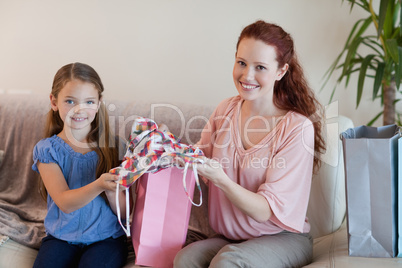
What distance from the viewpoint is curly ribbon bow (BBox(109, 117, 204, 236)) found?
4.75ft

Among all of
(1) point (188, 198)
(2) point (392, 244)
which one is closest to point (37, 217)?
(1) point (188, 198)

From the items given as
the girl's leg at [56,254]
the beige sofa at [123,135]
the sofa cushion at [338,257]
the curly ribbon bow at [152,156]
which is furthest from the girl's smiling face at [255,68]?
the girl's leg at [56,254]

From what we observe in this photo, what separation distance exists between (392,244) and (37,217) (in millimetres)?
1406

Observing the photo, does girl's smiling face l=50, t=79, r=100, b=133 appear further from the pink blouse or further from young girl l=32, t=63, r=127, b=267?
the pink blouse

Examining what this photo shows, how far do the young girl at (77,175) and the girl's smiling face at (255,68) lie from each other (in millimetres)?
537

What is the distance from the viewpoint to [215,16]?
237cm

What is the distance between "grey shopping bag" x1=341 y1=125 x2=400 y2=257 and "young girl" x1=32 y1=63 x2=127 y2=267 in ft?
2.58

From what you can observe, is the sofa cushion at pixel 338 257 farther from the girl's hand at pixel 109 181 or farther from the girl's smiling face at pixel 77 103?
the girl's smiling face at pixel 77 103

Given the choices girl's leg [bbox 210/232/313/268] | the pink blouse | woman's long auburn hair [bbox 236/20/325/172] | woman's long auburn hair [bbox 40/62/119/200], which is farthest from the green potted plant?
woman's long auburn hair [bbox 40/62/119/200]

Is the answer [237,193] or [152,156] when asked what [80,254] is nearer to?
[152,156]

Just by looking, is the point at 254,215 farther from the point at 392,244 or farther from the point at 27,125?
the point at 27,125

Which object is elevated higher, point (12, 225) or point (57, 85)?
point (57, 85)

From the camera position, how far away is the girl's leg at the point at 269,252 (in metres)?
1.41

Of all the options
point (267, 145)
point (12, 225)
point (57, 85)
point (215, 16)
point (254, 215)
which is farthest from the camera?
point (215, 16)
